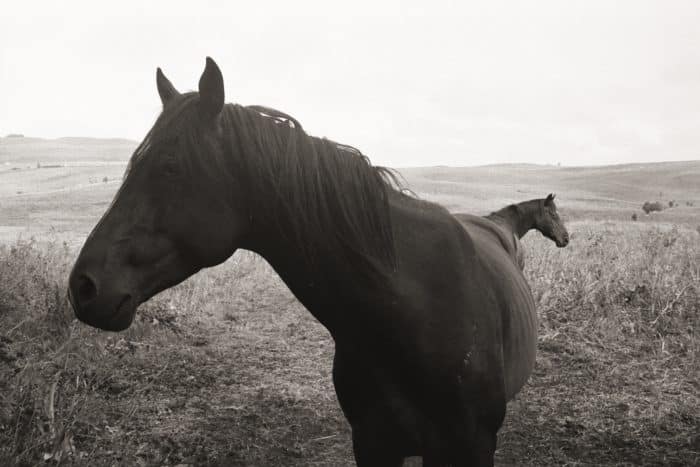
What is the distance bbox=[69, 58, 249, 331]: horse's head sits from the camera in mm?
1673

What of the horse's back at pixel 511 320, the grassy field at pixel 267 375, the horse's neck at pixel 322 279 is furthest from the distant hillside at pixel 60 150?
the horse's neck at pixel 322 279

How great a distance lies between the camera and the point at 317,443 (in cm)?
419

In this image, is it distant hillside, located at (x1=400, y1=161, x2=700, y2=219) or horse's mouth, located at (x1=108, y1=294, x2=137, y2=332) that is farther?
distant hillside, located at (x1=400, y1=161, x2=700, y2=219)

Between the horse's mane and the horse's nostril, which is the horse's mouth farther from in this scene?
the horse's mane

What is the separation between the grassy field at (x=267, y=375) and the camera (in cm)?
384

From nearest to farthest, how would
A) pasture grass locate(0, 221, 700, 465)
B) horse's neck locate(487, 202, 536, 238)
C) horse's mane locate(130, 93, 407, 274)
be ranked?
1. horse's mane locate(130, 93, 407, 274)
2. pasture grass locate(0, 221, 700, 465)
3. horse's neck locate(487, 202, 536, 238)

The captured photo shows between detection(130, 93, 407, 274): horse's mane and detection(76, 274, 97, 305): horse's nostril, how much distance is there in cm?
45

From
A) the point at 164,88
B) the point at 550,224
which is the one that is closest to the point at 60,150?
the point at 550,224

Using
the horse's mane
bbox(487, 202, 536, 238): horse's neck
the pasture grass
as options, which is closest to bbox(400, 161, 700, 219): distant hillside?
bbox(487, 202, 536, 238): horse's neck

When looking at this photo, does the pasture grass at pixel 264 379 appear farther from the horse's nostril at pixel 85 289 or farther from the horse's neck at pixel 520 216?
the horse's nostril at pixel 85 289

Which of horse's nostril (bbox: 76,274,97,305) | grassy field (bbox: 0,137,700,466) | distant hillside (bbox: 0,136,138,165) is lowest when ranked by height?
grassy field (bbox: 0,137,700,466)

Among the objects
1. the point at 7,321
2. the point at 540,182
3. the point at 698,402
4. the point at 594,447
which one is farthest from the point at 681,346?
the point at 540,182

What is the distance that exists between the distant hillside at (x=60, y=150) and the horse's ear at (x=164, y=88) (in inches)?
2513

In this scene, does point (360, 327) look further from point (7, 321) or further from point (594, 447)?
point (7, 321)
